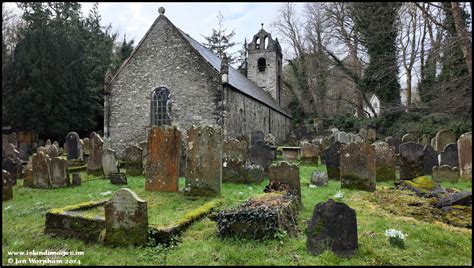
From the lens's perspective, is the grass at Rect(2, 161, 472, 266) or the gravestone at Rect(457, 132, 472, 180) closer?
the grass at Rect(2, 161, 472, 266)

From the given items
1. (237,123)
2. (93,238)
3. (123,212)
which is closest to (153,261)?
(123,212)

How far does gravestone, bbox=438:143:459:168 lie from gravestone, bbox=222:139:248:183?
609 cm

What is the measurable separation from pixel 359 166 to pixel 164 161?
4801 millimetres

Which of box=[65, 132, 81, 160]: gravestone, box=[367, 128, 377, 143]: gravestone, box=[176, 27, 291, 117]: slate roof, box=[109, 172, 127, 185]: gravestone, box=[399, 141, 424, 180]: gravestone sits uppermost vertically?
box=[176, 27, 291, 117]: slate roof

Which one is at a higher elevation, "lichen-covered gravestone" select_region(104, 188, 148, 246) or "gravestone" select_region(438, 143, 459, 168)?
"gravestone" select_region(438, 143, 459, 168)

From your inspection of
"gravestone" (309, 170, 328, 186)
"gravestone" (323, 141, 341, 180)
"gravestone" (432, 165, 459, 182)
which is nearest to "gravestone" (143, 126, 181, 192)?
"gravestone" (309, 170, 328, 186)

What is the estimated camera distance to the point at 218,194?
24.2 feet

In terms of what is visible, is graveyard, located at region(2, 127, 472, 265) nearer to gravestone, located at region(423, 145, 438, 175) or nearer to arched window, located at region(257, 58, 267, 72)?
gravestone, located at region(423, 145, 438, 175)

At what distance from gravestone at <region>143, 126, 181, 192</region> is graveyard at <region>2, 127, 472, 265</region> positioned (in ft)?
0.11

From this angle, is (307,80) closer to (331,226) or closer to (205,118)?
(205,118)

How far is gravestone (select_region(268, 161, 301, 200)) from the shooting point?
22.5ft

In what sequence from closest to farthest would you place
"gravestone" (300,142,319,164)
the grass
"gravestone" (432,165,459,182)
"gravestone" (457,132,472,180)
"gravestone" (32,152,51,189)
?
the grass, "gravestone" (32,152,51,189), "gravestone" (432,165,459,182), "gravestone" (457,132,472,180), "gravestone" (300,142,319,164)

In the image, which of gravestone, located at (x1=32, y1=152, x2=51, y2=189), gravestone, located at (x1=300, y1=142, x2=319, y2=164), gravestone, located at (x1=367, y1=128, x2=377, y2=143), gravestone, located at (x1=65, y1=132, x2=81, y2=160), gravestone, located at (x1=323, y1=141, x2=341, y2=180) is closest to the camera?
gravestone, located at (x1=32, y1=152, x2=51, y2=189)

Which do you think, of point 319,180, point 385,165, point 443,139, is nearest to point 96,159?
point 319,180
